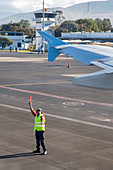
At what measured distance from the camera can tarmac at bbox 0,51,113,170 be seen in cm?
1227

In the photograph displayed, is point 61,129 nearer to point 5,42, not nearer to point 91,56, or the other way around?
point 91,56

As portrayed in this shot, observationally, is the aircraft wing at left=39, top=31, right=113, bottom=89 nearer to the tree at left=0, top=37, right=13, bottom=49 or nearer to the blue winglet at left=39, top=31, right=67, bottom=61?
the blue winglet at left=39, top=31, right=67, bottom=61

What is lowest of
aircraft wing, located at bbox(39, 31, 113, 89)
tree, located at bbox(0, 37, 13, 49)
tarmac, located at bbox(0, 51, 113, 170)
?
tarmac, located at bbox(0, 51, 113, 170)

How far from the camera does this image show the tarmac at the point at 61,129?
483 inches

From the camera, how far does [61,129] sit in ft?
55.6

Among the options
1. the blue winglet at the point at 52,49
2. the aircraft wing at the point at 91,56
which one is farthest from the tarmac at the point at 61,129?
the blue winglet at the point at 52,49

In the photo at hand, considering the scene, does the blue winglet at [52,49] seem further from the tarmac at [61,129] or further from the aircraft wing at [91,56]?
the tarmac at [61,129]

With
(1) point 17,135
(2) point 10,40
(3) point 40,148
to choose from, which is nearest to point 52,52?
(1) point 17,135

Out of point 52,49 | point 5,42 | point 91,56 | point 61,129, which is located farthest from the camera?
point 5,42

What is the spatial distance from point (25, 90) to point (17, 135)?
47.8 ft

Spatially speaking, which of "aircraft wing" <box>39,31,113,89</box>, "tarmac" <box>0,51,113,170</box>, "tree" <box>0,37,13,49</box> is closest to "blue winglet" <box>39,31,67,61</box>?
"aircraft wing" <box>39,31,113,89</box>

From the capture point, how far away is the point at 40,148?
13688mm

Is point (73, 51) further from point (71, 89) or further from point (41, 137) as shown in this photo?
point (41, 137)

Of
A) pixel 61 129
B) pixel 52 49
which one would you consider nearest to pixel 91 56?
pixel 52 49
